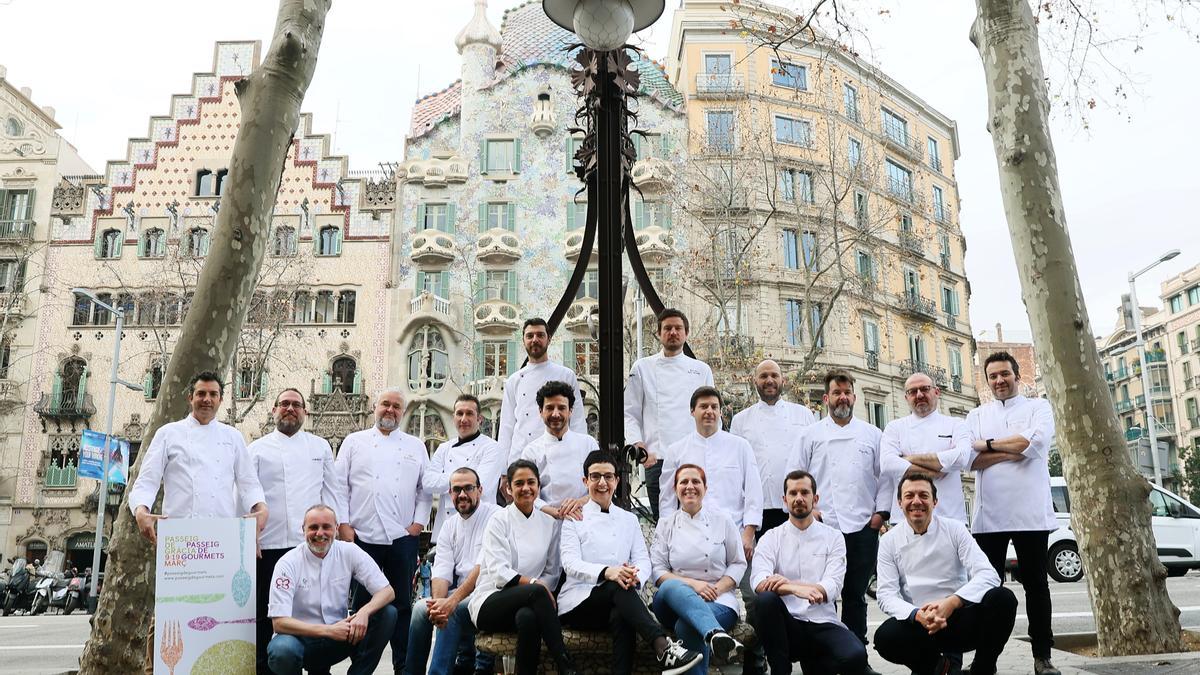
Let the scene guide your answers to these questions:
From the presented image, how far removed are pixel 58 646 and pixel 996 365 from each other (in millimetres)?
10769

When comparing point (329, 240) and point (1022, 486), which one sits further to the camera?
point (329, 240)

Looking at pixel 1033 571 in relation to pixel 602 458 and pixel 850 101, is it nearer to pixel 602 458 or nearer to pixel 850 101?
pixel 602 458

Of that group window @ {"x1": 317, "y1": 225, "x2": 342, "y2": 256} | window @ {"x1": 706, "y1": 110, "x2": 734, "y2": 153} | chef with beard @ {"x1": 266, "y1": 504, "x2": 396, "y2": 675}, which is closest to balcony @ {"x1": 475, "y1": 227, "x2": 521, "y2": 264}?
window @ {"x1": 317, "y1": 225, "x2": 342, "y2": 256}

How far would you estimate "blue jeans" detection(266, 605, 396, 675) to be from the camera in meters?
5.58

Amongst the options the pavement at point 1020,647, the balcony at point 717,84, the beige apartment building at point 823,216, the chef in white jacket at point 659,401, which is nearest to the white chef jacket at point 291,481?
the pavement at point 1020,647

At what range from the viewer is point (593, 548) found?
18.6ft

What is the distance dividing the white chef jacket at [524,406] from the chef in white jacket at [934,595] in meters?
2.37

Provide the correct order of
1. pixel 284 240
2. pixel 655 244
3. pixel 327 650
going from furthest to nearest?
pixel 284 240
pixel 655 244
pixel 327 650

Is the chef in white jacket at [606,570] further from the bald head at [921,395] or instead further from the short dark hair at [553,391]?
the bald head at [921,395]

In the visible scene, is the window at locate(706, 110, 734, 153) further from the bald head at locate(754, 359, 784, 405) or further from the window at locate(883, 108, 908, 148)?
the bald head at locate(754, 359, 784, 405)

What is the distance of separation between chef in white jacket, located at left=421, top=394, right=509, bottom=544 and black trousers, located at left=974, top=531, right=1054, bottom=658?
346 centimetres

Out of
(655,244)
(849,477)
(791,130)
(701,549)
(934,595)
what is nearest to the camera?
(934,595)

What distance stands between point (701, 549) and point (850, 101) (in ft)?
110

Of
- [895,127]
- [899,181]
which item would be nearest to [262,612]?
[899,181]
